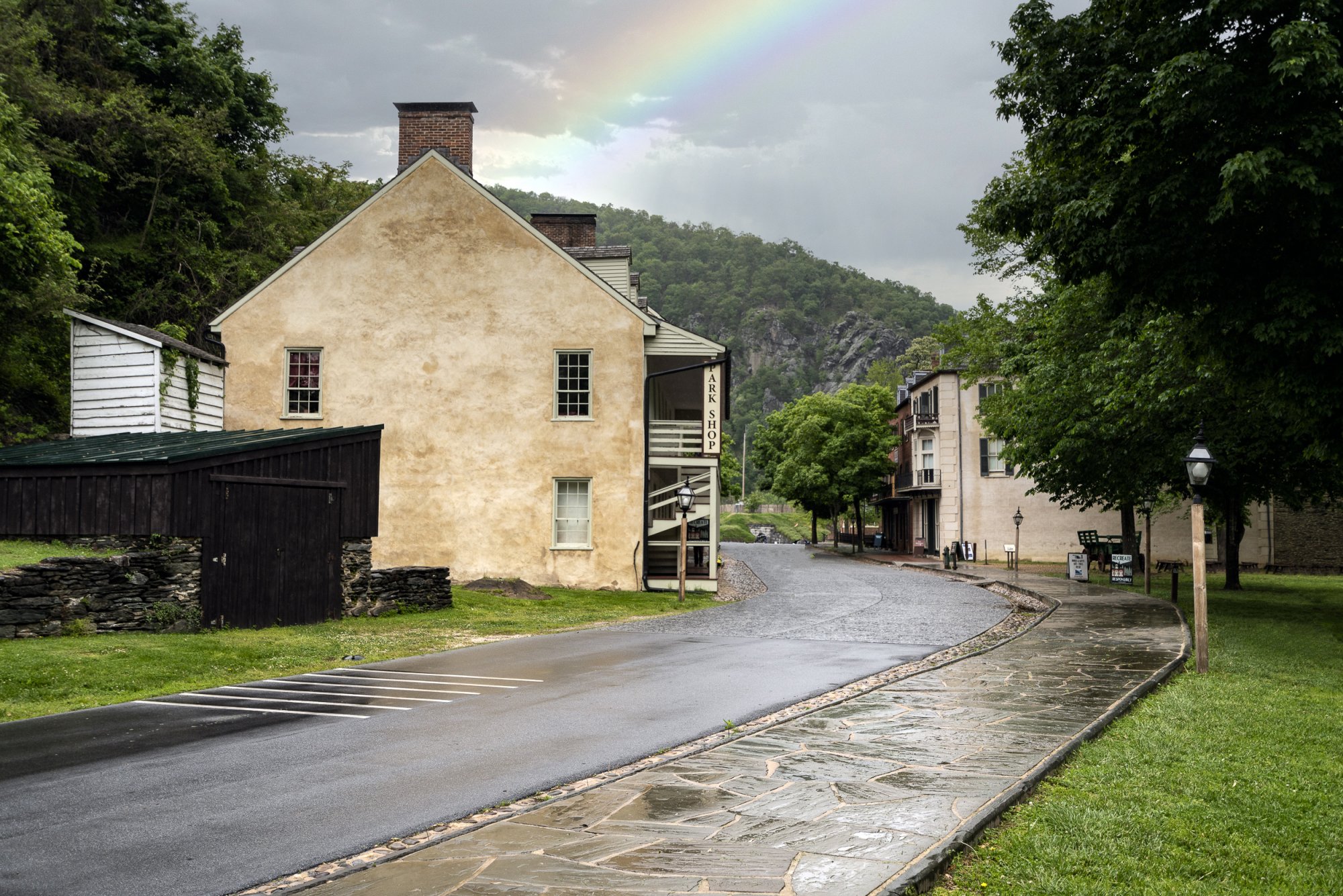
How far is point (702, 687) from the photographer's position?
38.4 ft

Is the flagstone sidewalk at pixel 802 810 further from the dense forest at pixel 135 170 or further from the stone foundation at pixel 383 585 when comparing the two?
the dense forest at pixel 135 170

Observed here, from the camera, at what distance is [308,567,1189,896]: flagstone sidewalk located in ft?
16.6

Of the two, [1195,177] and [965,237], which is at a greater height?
[965,237]

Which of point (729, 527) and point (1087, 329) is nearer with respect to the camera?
point (1087, 329)

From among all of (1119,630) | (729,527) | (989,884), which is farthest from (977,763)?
(729,527)

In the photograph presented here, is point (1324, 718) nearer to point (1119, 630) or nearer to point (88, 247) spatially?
point (1119, 630)

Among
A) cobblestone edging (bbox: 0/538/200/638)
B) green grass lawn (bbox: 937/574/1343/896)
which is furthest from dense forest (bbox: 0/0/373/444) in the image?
green grass lawn (bbox: 937/574/1343/896)

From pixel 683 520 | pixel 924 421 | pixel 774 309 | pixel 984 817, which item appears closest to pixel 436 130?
pixel 683 520

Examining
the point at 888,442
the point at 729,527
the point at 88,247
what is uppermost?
the point at 88,247

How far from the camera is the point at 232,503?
55.4 ft

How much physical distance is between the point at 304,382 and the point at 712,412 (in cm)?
1144

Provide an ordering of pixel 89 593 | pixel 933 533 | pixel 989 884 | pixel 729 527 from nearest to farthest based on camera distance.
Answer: pixel 989 884, pixel 89 593, pixel 933 533, pixel 729 527

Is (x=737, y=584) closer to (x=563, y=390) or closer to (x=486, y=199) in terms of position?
(x=563, y=390)

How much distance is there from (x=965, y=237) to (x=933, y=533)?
2328 cm
